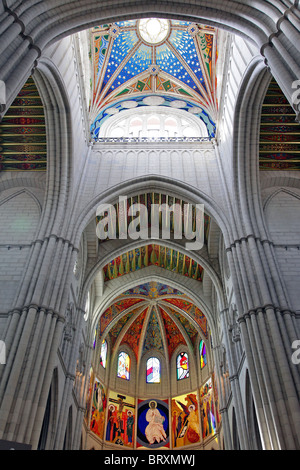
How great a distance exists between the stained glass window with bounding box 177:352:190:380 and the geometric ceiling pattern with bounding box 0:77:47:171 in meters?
13.6

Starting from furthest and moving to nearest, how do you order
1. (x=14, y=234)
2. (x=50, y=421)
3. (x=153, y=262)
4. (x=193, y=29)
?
(x=153, y=262), (x=193, y=29), (x=14, y=234), (x=50, y=421)

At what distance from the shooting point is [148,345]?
23547 millimetres

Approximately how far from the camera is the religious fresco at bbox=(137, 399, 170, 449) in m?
20.4

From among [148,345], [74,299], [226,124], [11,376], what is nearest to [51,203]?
[74,299]

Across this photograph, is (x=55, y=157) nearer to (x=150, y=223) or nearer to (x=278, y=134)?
(x=150, y=223)

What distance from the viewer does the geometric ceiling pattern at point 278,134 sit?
1360 cm

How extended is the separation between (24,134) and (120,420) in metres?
14.9

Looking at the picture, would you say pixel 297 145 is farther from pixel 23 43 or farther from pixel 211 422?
pixel 211 422

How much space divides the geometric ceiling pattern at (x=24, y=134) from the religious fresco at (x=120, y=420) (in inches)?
506

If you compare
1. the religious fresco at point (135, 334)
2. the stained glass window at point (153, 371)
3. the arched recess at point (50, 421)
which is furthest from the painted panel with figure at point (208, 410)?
the arched recess at point (50, 421)

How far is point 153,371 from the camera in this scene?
903 inches

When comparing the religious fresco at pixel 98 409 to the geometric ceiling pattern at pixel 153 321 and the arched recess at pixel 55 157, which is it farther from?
the arched recess at pixel 55 157

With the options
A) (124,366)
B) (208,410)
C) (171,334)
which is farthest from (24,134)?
(208,410)

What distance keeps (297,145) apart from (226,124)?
2.77 meters
